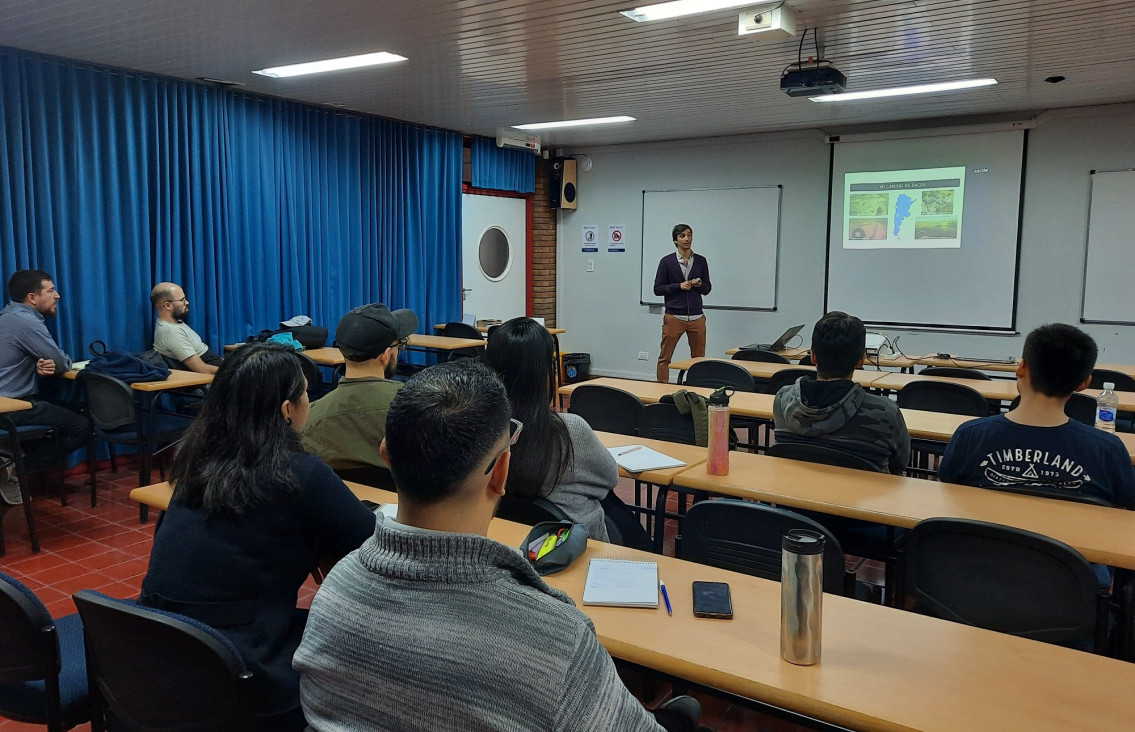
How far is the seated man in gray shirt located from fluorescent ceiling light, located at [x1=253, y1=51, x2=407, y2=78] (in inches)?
80.2

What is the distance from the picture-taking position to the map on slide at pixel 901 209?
7520 millimetres

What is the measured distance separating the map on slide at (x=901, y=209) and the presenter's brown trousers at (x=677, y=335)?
1.99 m

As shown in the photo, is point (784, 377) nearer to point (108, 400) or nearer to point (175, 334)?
point (108, 400)

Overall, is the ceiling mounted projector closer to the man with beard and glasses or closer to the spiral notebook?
the spiral notebook

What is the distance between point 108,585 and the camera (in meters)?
3.49

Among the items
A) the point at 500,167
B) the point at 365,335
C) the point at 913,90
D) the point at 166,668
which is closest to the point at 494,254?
the point at 500,167

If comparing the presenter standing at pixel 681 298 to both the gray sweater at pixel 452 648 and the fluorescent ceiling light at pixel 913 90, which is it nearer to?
the fluorescent ceiling light at pixel 913 90

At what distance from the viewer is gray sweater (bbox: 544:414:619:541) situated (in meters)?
2.34

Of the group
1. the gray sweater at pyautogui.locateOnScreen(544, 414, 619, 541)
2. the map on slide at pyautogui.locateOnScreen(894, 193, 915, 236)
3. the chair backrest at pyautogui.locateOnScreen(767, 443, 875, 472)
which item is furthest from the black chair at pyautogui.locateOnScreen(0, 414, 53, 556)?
the map on slide at pyautogui.locateOnScreen(894, 193, 915, 236)

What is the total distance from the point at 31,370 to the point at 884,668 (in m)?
4.84

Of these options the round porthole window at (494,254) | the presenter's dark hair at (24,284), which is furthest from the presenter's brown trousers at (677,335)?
the presenter's dark hair at (24,284)

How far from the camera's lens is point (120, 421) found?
14.8 ft

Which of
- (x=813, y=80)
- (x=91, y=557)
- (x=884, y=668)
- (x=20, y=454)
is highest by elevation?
(x=813, y=80)

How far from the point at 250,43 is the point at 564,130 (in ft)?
12.7
